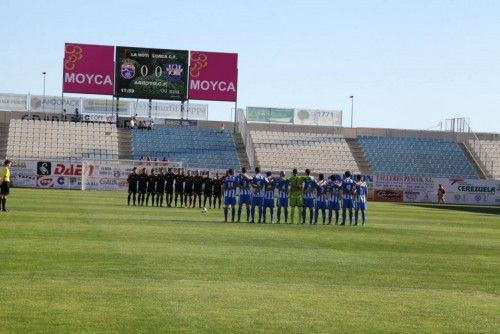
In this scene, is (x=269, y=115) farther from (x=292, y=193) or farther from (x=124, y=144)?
(x=292, y=193)

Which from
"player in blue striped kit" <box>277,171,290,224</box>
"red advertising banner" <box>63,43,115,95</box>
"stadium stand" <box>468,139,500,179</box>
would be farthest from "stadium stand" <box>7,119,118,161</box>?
"player in blue striped kit" <box>277,171,290,224</box>

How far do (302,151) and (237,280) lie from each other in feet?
240

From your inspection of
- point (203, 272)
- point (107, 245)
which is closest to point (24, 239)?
point (107, 245)

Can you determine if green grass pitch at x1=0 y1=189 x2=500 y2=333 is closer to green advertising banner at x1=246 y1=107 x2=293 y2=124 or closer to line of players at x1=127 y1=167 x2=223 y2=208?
line of players at x1=127 y1=167 x2=223 y2=208

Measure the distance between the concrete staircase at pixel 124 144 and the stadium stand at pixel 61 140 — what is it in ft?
1.46

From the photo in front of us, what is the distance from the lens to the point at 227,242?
25.8 meters

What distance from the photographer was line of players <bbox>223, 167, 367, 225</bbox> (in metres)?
36.1

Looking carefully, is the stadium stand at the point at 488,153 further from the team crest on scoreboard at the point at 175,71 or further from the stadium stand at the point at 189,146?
the team crest on scoreboard at the point at 175,71

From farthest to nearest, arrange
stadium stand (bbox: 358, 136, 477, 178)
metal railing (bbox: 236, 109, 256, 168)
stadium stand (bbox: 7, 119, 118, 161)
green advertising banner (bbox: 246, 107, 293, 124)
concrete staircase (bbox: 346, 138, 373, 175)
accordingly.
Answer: green advertising banner (bbox: 246, 107, 293, 124) → stadium stand (bbox: 358, 136, 477, 178) → concrete staircase (bbox: 346, 138, 373, 175) → metal railing (bbox: 236, 109, 256, 168) → stadium stand (bbox: 7, 119, 118, 161)

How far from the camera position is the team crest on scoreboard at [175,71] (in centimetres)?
8300

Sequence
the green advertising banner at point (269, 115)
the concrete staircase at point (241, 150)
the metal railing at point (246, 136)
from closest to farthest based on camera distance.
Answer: the metal railing at point (246, 136) → the concrete staircase at point (241, 150) → the green advertising banner at point (269, 115)

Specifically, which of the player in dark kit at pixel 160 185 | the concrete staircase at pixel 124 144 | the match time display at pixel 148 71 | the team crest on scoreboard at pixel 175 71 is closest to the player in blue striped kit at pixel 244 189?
the player in dark kit at pixel 160 185

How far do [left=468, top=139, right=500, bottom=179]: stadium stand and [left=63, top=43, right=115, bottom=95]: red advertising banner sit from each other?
33513mm

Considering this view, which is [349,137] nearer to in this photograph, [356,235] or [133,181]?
[133,181]
